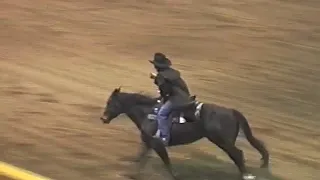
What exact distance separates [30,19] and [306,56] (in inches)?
34.7

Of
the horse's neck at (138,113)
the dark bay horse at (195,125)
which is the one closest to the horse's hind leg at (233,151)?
the dark bay horse at (195,125)

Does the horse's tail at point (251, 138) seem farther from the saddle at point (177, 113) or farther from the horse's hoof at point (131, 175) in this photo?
the horse's hoof at point (131, 175)

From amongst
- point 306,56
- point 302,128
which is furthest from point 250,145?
point 306,56

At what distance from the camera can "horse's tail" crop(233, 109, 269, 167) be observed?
3.76 feet

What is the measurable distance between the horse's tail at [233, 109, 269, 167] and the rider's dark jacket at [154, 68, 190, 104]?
98 mm

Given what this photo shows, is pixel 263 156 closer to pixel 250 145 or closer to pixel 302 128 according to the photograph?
pixel 250 145

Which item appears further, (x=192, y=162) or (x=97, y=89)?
(x=97, y=89)

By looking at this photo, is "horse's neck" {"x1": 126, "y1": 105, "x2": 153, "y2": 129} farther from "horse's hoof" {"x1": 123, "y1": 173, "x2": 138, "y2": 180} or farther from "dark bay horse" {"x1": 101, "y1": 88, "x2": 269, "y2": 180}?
"horse's hoof" {"x1": 123, "y1": 173, "x2": 138, "y2": 180}

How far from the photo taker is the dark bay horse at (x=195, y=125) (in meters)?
1.12

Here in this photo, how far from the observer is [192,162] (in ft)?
4.17

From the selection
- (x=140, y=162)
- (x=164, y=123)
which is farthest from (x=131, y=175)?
(x=164, y=123)

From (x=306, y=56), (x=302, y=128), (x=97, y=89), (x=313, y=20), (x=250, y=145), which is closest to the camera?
(x=250, y=145)

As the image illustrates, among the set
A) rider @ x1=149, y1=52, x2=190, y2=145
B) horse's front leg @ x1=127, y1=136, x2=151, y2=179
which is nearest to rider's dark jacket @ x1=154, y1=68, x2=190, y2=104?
rider @ x1=149, y1=52, x2=190, y2=145

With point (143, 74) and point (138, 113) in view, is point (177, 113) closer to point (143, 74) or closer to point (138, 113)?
point (138, 113)
